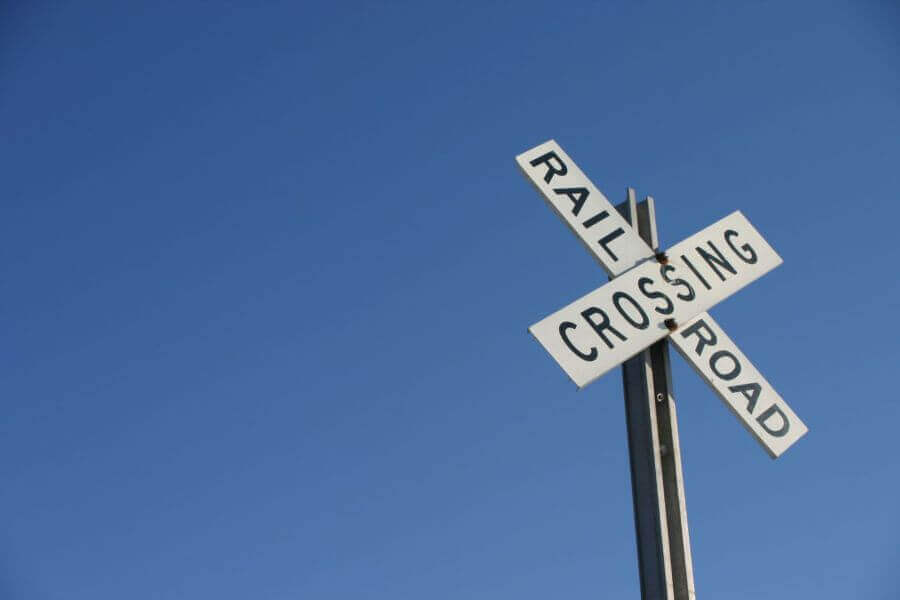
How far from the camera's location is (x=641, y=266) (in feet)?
15.4

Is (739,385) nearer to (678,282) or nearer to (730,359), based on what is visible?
(730,359)

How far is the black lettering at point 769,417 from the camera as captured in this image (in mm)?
4574

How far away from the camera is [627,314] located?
452cm

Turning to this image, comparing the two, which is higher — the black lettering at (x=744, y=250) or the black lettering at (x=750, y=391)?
the black lettering at (x=744, y=250)

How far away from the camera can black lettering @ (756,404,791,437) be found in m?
4.57

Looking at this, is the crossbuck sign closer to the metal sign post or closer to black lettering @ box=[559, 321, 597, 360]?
black lettering @ box=[559, 321, 597, 360]

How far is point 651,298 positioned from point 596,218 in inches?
22.5

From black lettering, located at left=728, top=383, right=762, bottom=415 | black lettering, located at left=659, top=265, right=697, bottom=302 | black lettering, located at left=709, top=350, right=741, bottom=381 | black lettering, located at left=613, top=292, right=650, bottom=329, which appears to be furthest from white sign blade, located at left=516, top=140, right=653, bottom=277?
black lettering, located at left=728, top=383, right=762, bottom=415

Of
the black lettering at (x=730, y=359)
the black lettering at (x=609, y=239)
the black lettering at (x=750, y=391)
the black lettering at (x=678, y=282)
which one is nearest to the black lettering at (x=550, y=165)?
the black lettering at (x=609, y=239)

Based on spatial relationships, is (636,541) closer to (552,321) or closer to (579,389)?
(579,389)

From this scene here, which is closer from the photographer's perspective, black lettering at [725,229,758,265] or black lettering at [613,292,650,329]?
Result: black lettering at [613,292,650,329]

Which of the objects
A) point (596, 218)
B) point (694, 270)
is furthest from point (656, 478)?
point (596, 218)

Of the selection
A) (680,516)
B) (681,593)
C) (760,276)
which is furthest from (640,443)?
(760,276)

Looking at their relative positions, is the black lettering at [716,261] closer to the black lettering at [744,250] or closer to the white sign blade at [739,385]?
the black lettering at [744,250]
